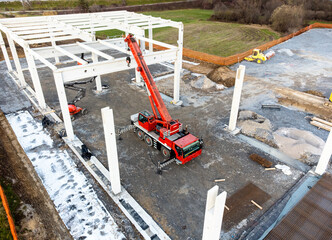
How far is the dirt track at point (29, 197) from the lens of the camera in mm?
9938

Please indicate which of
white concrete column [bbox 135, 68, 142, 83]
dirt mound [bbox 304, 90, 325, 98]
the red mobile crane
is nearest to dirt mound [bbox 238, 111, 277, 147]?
the red mobile crane

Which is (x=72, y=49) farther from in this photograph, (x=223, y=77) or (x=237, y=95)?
(x=223, y=77)

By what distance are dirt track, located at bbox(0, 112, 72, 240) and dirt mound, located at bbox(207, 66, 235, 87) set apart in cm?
1782

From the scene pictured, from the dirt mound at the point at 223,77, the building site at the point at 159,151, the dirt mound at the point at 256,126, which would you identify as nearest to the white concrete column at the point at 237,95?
the building site at the point at 159,151

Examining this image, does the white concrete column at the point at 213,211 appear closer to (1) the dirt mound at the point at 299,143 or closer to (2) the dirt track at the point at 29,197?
(2) the dirt track at the point at 29,197

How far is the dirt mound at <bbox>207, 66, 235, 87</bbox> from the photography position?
76.8 ft

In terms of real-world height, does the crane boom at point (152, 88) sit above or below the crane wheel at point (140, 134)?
above

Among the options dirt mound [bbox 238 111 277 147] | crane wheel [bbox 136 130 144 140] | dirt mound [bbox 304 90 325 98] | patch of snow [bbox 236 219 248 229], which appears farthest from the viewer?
dirt mound [bbox 304 90 325 98]

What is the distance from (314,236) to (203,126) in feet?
30.7

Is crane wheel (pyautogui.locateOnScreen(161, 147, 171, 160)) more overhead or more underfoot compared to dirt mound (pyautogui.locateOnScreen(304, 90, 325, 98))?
more underfoot

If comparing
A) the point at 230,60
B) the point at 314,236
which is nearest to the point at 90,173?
the point at 314,236

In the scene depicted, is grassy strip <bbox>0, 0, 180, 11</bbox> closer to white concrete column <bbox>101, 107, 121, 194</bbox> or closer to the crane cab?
the crane cab

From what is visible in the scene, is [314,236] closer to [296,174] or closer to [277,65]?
[296,174]

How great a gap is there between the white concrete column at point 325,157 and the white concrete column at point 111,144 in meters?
10.4
